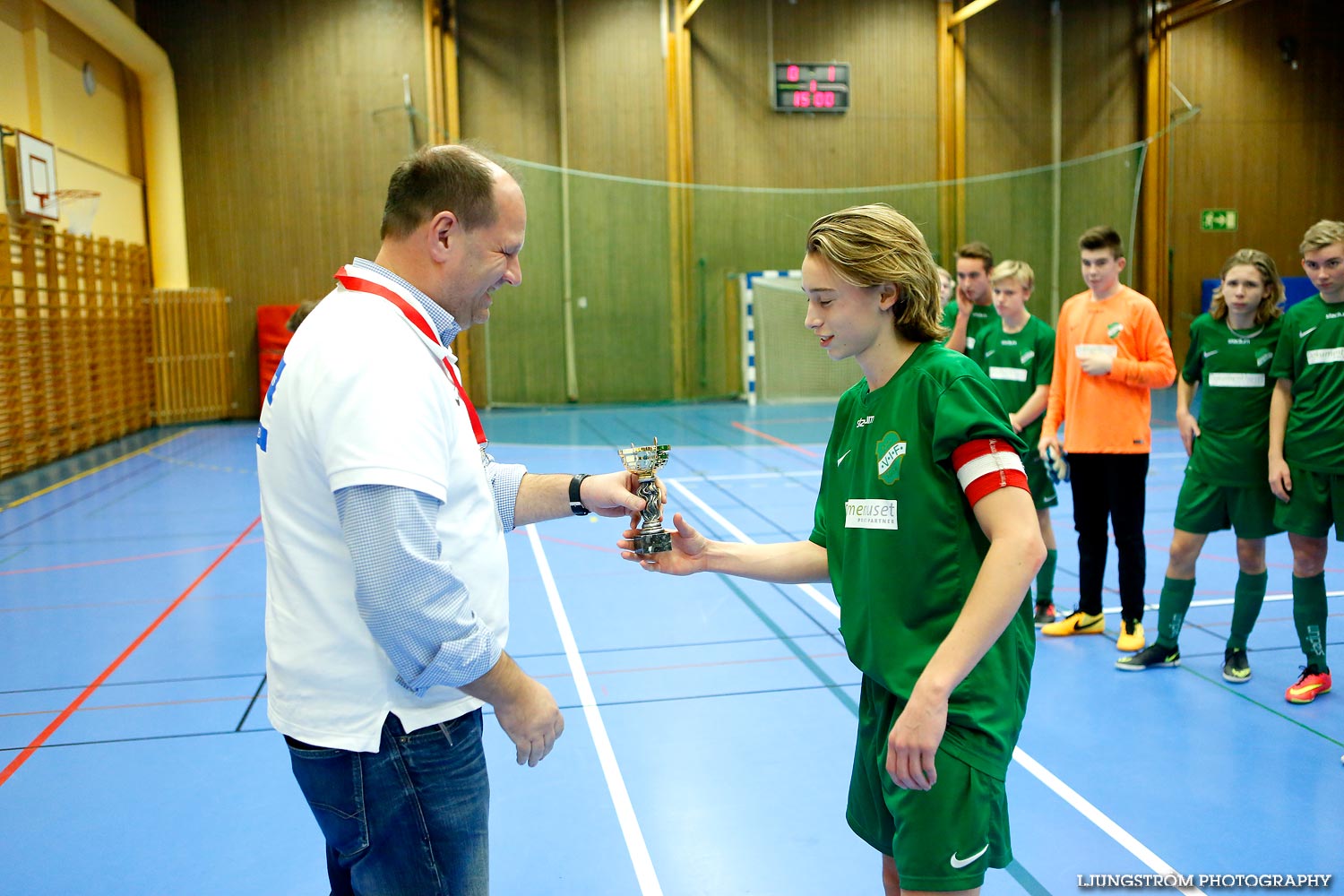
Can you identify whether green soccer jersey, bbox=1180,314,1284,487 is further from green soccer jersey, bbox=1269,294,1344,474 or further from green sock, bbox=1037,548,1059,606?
green sock, bbox=1037,548,1059,606

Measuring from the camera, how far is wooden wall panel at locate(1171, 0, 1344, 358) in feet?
61.8

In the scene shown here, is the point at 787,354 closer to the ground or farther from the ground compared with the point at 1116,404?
farther from the ground

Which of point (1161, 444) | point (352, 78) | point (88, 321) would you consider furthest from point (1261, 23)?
Result: point (88, 321)

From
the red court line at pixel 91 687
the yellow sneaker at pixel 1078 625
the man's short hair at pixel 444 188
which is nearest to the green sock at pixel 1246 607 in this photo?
the yellow sneaker at pixel 1078 625

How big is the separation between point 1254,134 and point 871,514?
21.0 meters

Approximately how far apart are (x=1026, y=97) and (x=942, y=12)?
2.20m

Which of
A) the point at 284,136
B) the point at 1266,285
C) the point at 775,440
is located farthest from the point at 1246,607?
the point at 284,136

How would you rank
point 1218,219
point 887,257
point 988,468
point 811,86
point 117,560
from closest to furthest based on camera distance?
1. point 988,468
2. point 887,257
3. point 117,560
4. point 811,86
5. point 1218,219

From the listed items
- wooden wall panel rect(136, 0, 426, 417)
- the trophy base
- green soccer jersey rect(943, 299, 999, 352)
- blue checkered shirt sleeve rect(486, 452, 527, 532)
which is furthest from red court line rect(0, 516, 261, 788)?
wooden wall panel rect(136, 0, 426, 417)

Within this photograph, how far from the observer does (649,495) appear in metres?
2.35

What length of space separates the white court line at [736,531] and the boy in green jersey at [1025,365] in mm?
1142

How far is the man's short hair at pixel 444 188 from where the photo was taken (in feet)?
5.88

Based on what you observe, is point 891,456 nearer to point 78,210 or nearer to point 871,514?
point 871,514

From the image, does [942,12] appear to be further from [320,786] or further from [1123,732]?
[320,786]
